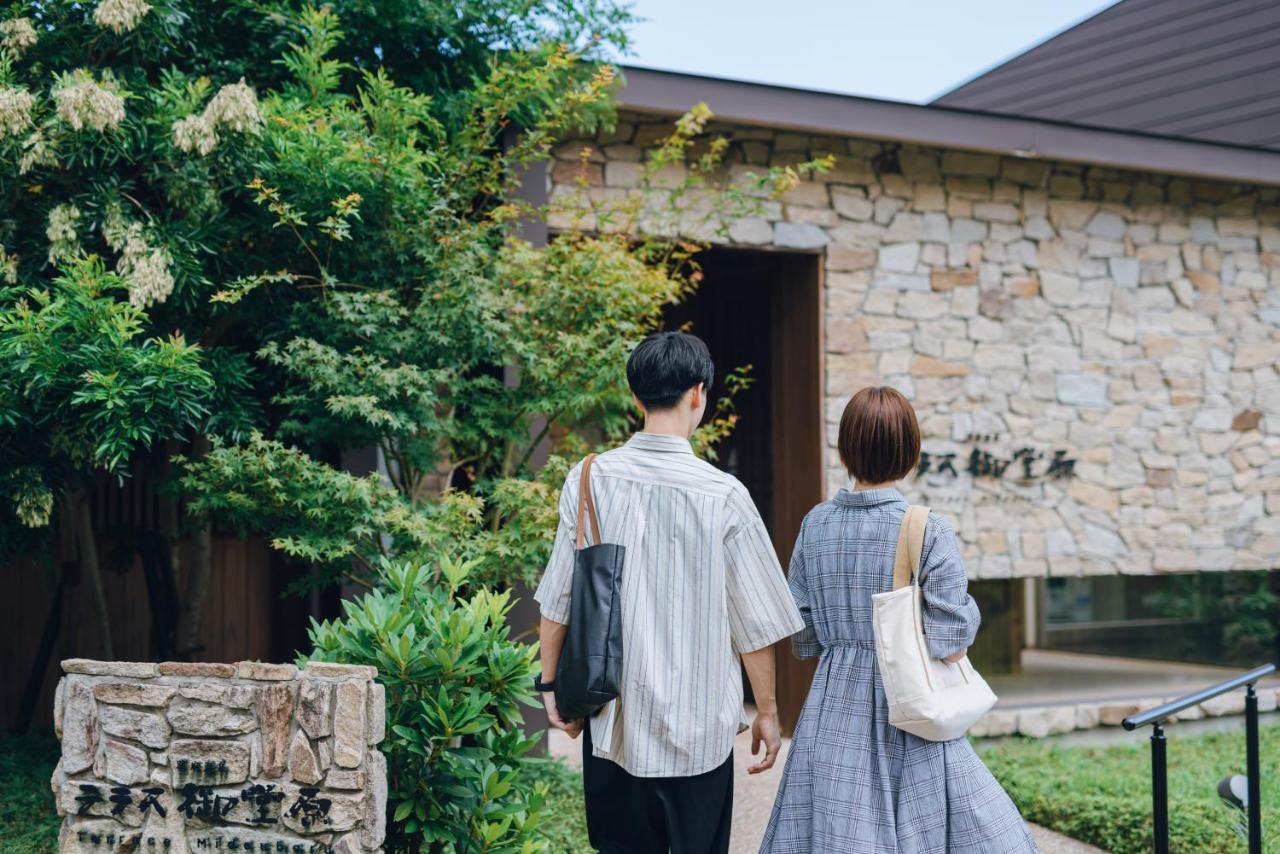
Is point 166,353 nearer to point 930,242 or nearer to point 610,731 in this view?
point 610,731

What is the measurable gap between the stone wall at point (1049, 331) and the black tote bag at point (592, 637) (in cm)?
360

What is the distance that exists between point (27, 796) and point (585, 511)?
11.7 feet

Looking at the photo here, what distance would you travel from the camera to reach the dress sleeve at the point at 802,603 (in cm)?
284

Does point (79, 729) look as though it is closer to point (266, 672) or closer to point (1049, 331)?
point (266, 672)

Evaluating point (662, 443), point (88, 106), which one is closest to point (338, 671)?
point (662, 443)

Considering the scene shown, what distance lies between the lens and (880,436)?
8.87ft

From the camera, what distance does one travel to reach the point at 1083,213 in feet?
23.1

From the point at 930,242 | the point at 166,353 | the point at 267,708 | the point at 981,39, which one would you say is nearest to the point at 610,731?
the point at 267,708

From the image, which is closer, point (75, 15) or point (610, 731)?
point (610, 731)

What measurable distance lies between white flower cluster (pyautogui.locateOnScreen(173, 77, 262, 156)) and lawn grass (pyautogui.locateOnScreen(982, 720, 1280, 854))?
15.0ft

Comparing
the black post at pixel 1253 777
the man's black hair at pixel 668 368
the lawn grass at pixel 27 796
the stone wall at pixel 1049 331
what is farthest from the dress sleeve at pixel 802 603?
the stone wall at pixel 1049 331

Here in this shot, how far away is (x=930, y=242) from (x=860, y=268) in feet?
1.66

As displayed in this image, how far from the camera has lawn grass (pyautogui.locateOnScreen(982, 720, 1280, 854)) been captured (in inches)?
186

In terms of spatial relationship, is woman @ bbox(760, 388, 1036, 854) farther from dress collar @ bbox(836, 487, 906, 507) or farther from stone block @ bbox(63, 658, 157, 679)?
stone block @ bbox(63, 658, 157, 679)
